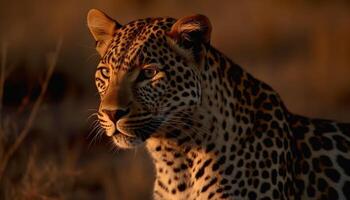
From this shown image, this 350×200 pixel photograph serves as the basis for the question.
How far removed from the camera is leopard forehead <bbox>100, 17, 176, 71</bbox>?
8.49 meters

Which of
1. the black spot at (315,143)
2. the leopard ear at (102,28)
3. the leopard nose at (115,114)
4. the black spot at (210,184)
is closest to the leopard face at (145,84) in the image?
the leopard nose at (115,114)

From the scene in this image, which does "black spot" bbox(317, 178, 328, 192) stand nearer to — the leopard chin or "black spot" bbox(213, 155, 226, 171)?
"black spot" bbox(213, 155, 226, 171)

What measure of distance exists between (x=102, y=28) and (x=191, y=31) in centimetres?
73

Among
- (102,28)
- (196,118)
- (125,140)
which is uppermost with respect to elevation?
(102,28)

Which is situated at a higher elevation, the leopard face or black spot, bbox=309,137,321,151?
the leopard face

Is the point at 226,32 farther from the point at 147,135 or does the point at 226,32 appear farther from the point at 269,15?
the point at 147,135

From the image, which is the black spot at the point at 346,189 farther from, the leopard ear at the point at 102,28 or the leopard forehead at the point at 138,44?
the leopard ear at the point at 102,28

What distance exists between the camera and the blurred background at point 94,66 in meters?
13.3

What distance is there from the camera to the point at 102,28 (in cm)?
904

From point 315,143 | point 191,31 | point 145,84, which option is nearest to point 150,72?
point 145,84

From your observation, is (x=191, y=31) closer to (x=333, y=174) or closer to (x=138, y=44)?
(x=138, y=44)

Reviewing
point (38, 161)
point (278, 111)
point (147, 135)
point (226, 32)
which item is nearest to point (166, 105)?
point (147, 135)

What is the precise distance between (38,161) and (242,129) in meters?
5.64

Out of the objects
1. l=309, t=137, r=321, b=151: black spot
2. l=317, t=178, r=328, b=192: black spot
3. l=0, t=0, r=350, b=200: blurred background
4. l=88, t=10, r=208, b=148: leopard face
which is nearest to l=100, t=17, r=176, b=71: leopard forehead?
l=88, t=10, r=208, b=148: leopard face
